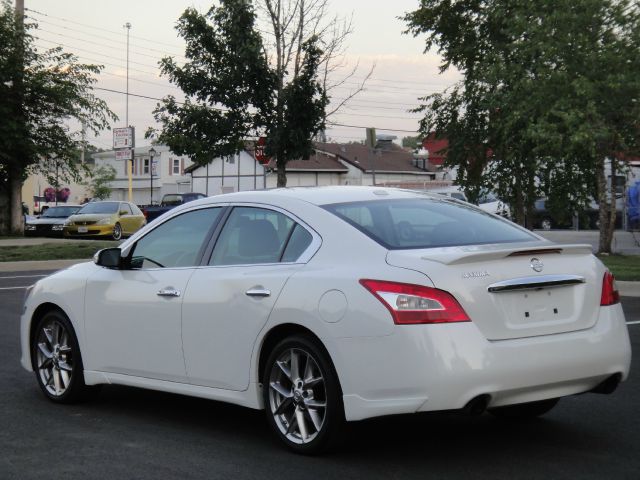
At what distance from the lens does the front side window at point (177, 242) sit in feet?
23.0

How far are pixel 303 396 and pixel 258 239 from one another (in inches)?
43.8

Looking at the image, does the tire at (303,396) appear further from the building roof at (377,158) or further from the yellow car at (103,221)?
the building roof at (377,158)

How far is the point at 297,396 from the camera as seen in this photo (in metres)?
6.03

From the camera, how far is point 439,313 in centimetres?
548

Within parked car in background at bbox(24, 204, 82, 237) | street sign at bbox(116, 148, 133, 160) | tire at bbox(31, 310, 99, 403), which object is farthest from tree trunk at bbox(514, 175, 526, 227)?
street sign at bbox(116, 148, 133, 160)

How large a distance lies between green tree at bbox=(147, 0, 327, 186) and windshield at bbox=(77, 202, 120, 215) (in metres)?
13.9

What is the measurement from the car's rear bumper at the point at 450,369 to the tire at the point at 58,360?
2.72 m

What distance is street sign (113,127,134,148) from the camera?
235ft

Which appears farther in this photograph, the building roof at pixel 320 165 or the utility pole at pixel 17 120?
the building roof at pixel 320 165

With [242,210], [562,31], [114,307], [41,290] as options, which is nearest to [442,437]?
[242,210]

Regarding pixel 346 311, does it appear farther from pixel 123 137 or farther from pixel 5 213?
pixel 123 137

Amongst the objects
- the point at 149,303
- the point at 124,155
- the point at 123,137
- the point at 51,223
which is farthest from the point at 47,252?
the point at 123,137

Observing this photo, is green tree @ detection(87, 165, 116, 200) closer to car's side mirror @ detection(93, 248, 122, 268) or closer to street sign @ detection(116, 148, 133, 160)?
street sign @ detection(116, 148, 133, 160)

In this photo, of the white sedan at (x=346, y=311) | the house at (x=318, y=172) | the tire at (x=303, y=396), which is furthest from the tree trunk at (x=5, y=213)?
the house at (x=318, y=172)
